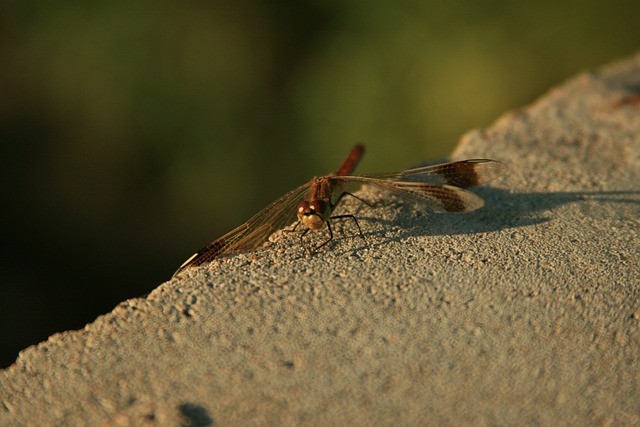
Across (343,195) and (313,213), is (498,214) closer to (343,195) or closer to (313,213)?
(343,195)

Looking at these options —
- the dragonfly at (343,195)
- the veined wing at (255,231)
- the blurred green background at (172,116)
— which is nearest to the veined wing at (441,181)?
the dragonfly at (343,195)

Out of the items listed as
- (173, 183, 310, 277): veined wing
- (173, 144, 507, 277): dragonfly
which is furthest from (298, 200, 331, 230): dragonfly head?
(173, 183, 310, 277): veined wing

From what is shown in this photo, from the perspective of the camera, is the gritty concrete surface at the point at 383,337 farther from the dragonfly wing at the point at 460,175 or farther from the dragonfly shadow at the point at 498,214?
the dragonfly wing at the point at 460,175

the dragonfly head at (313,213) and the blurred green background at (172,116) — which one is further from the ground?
the blurred green background at (172,116)

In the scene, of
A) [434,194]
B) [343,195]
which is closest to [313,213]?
[343,195]

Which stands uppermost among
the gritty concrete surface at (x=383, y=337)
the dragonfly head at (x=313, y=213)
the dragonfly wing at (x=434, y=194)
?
the dragonfly head at (x=313, y=213)

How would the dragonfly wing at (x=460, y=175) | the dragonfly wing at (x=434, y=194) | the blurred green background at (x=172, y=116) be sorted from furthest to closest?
the blurred green background at (x=172, y=116), the dragonfly wing at (x=460, y=175), the dragonfly wing at (x=434, y=194)
